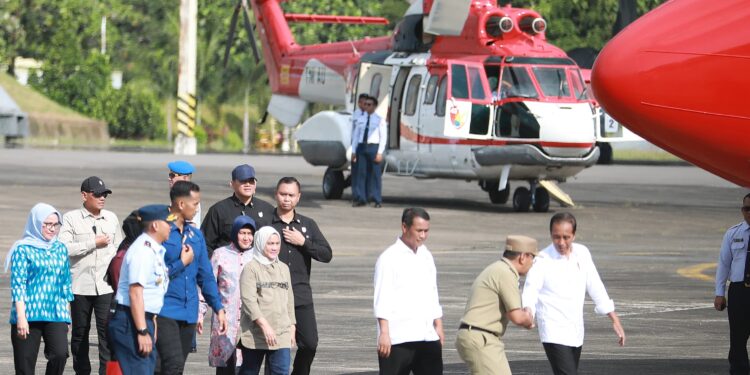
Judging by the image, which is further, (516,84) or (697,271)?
(516,84)

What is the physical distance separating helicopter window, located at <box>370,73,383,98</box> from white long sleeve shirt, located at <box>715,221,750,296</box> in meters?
18.4

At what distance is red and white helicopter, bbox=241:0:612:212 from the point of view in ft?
92.5

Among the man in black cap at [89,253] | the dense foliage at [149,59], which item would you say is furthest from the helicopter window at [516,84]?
the dense foliage at [149,59]

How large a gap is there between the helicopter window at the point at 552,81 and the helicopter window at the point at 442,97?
67.3 inches

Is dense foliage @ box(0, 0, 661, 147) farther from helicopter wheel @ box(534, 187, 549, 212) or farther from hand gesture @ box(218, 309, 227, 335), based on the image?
hand gesture @ box(218, 309, 227, 335)

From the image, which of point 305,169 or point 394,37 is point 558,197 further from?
point 305,169

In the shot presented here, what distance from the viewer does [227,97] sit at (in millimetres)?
82500

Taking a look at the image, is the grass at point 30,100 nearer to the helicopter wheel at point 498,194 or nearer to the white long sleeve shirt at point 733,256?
the helicopter wheel at point 498,194

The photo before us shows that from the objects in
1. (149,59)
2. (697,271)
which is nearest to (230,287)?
(697,271)

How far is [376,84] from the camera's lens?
31.2 metres

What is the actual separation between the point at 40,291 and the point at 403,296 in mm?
2827

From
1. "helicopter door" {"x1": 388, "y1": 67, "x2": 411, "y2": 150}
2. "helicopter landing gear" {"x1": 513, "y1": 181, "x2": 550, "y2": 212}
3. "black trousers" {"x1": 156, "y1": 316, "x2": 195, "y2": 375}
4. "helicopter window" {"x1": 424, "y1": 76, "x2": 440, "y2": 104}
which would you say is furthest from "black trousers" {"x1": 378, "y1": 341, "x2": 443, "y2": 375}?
"helicopter door" {"x1": 388, "y1": 67, "x2": 411, "y2": 150}

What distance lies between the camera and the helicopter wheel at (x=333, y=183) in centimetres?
3209

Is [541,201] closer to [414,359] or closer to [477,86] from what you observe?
[477,86]
